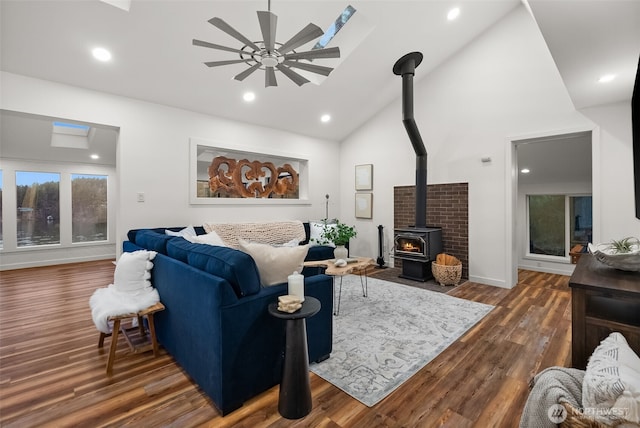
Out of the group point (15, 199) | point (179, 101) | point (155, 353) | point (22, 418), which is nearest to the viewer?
point (22, 418)

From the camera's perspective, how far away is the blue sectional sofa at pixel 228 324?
1.65 meters

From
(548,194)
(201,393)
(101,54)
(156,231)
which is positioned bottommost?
(201,393)

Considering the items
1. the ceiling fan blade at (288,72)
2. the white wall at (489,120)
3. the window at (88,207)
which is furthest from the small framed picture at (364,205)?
the window at (88,207)

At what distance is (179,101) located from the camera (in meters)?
4.06

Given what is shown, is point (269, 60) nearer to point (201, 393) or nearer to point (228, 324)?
point (228, 324)

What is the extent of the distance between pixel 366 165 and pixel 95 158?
18.9ft

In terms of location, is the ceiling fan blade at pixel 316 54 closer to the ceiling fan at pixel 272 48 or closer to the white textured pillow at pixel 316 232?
the ceiling fan at pixel 272 48

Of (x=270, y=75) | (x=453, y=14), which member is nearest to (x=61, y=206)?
(x=270, y=75)

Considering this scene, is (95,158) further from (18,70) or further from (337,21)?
(337,21)

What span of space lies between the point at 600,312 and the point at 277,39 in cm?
383

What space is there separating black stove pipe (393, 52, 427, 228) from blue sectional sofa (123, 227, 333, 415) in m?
2.92

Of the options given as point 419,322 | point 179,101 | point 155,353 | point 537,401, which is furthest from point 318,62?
point 537,401

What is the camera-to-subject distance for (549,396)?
108 cm

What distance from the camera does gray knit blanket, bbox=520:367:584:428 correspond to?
3.43 ft
